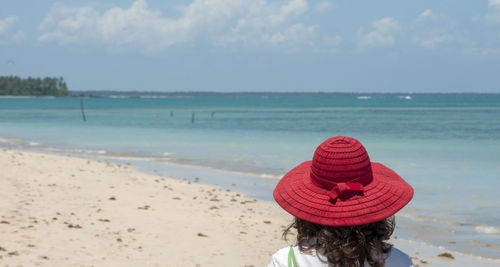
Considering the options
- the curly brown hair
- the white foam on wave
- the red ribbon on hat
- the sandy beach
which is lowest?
the white foam on wave

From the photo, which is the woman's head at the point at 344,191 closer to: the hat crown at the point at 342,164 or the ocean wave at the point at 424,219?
the hat crown at the point at 342,164

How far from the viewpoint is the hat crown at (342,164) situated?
199cm

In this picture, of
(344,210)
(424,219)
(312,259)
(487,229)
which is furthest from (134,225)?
(344,210)

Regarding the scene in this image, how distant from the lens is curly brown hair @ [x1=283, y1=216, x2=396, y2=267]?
1.99 m

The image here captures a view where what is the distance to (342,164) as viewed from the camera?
1990 mm

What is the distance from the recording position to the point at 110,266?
256 inches

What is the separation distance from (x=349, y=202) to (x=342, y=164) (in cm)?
14

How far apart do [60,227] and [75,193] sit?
10.1 ft

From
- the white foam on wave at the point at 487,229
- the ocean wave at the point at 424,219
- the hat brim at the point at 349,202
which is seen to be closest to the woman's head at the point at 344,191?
the hat brim at the point at 349,202

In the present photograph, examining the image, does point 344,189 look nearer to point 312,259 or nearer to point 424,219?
point 312,259

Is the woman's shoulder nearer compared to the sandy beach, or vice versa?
the woman's shoulder

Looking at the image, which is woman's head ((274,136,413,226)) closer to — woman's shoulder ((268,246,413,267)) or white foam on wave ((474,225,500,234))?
woman's shoulder ((268,246,413,267))

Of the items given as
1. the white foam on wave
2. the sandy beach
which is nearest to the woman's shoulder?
the sandy beach

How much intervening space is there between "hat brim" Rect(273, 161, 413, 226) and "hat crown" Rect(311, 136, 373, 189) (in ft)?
0.14
